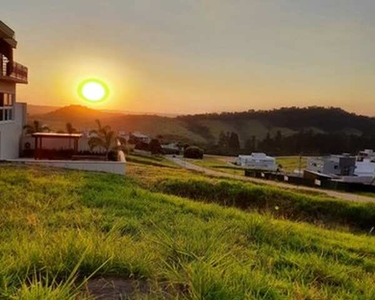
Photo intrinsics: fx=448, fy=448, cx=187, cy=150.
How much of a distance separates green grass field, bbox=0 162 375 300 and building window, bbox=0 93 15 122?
13279 mm

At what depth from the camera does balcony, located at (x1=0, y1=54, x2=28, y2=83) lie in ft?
66.9

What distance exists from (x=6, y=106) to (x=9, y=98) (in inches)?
37.9

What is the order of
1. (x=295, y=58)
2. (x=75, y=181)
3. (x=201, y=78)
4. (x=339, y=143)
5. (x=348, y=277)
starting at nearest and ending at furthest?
(x=348, y=277) < (x=75, y=181) < (x=295, y=58) < (x=201, y=78) < (x=339, y=143)

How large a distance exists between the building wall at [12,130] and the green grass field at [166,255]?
1216 centimetres

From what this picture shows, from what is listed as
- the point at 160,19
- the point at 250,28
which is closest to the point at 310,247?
the point at 160,19

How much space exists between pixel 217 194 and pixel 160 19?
1083cm

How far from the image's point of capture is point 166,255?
429 centimetres

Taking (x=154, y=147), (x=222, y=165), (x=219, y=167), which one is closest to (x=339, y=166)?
(x=222, y=165)

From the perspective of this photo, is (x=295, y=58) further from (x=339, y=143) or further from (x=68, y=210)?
(x=339, y=143)

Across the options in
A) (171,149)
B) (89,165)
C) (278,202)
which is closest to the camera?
(278,202)

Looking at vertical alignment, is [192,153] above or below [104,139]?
below

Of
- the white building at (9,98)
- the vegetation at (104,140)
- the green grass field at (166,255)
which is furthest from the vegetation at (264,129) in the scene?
the green grass field at (166,255)

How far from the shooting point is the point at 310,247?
703 cm

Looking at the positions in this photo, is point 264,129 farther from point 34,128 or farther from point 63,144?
point 63,144
